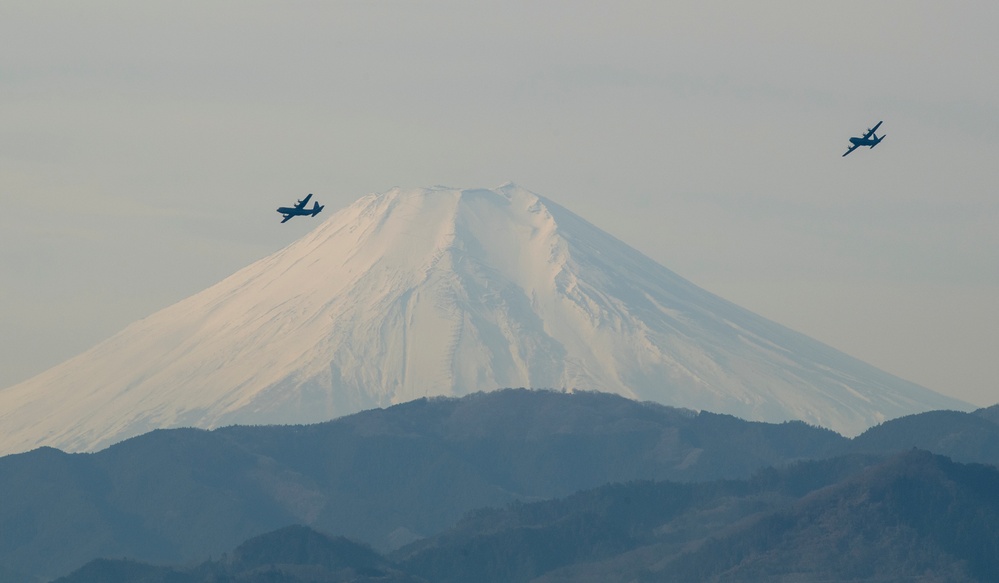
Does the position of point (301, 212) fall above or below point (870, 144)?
below
